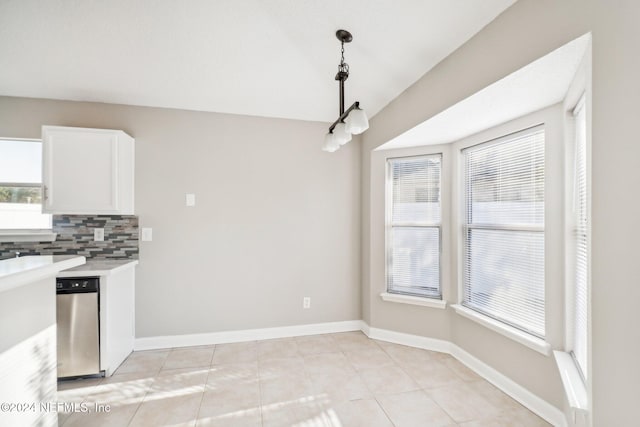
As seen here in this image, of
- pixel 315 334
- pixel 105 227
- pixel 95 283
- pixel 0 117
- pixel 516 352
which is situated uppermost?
pixel 0 117

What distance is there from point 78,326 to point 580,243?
141 inches

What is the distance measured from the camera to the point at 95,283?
2.46 meters

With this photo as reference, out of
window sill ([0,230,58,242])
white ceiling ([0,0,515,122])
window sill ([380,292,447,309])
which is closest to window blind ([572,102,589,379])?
white ceiling ([0,0,515,122])

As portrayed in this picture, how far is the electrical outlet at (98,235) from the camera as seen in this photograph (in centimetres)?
297

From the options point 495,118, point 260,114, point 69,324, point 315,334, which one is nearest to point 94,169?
point 69,324

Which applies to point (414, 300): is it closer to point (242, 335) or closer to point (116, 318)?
point (242, 335)

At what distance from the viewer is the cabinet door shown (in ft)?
8.76

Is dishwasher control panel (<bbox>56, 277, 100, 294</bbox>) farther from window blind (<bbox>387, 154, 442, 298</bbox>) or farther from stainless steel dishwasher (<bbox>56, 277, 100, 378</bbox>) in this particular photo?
window blind (<bbox>387, 154, 442, 298</bbox>)

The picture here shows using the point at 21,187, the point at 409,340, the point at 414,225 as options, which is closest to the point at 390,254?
the point at 414,225

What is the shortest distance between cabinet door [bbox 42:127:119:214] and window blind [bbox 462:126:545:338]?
326 cm

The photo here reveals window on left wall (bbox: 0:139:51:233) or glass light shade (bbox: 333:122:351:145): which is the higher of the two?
glass light shade (bbox: 333:122:351:145)

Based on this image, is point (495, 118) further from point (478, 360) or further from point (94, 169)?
point (94, 169)

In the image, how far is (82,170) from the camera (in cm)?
273

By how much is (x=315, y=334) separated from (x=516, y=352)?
77.4 inches
